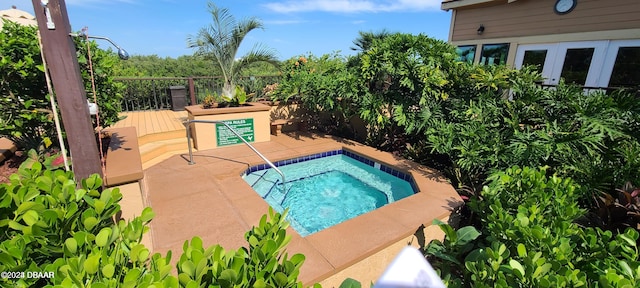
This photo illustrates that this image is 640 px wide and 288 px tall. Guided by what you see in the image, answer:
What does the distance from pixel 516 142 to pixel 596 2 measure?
17.8ft

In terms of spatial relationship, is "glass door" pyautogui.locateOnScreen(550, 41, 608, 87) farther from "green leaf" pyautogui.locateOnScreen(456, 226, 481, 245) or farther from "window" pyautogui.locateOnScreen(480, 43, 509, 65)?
"green leaf" pyautogui.locateOnScreen(456, 226, 481, 245)

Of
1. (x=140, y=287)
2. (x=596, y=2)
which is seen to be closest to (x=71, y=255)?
(x=140, y=287)

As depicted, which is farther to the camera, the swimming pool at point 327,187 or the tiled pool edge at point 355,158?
the tiled pool edge at point 355,158

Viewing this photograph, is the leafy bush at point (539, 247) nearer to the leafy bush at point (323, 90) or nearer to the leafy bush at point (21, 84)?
the leafy bush at point (323, 90)

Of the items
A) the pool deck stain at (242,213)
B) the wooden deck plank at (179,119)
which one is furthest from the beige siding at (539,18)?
the wooden deck plank at (179,119)

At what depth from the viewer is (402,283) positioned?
0.57m

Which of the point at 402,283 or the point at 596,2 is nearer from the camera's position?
the point at 402,283

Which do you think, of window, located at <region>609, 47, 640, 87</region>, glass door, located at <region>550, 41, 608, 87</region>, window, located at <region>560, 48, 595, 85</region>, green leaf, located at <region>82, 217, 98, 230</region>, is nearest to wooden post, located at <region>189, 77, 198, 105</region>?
green leaf, located at <region>82, 217, 98, 230</region>

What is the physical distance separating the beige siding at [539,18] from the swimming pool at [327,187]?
6.07m

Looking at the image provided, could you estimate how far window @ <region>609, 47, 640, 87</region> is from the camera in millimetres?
5777

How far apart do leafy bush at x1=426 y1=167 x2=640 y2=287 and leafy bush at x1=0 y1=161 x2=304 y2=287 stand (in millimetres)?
1250

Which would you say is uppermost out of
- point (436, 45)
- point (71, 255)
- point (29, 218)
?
point (436, 45)

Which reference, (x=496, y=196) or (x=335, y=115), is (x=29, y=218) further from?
(x=335, y=115)

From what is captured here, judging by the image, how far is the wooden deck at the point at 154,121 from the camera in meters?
5.76
